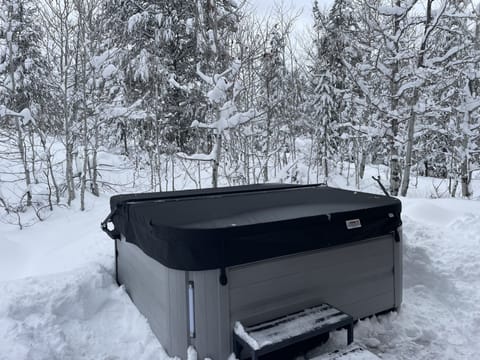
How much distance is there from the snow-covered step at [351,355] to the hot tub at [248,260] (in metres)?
0.31

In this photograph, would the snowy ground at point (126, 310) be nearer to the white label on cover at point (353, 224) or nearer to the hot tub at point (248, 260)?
the hot tub at point (248, 260)

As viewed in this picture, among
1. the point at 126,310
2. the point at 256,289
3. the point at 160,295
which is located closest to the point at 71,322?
the point at 126,310

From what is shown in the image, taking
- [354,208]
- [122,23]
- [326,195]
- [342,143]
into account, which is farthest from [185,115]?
[354,208]

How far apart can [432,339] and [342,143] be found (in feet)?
34.9

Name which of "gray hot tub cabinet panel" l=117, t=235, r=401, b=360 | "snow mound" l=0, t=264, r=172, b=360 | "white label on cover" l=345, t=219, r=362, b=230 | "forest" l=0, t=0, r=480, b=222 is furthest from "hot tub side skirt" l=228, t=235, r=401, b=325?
"forest" l=0, t=0, r=480, b=222

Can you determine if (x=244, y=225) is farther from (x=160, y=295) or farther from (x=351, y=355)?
(x=351, y=355)

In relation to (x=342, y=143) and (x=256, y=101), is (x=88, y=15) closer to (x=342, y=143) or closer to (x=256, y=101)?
(x=256, y=101)

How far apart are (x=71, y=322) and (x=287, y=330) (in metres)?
1.45

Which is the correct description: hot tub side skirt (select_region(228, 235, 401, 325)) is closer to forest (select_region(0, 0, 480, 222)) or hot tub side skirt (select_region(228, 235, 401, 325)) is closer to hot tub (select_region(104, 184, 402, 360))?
hot tub (select_region(104, 184, 402, 360))

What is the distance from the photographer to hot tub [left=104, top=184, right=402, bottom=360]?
1854 mm

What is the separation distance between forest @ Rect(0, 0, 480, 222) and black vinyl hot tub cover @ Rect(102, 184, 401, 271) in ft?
9.94

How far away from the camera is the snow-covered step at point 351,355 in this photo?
6.44 ft

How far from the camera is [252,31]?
6.95m

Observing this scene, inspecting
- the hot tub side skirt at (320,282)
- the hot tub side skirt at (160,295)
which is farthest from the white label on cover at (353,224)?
the hot tub side skirt at (160,295)
